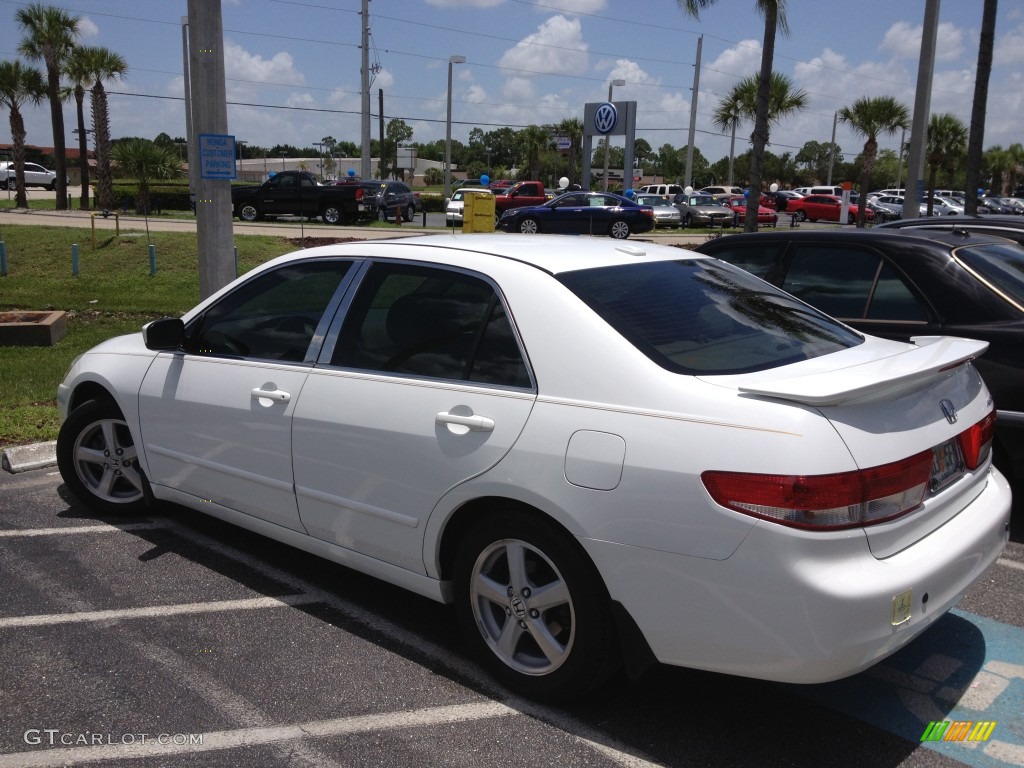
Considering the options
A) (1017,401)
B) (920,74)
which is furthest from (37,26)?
(1017,401)

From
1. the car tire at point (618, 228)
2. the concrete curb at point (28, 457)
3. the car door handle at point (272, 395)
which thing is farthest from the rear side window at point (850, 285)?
the car tire at point (618, 228)

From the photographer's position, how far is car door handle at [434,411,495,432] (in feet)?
10.8

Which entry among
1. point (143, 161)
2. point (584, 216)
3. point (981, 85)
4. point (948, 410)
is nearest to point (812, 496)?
point (948, 410)

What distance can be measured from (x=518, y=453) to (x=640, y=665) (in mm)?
806

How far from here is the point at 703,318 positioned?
356 centimetres

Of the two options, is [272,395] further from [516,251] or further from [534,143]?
[534,143]

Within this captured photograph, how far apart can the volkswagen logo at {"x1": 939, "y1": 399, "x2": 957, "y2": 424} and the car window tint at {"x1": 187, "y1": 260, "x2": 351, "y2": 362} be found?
8.15 feet

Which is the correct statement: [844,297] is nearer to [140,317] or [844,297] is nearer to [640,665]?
[640,665]

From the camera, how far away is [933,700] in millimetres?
3432

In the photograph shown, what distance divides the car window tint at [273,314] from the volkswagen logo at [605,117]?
31919mm

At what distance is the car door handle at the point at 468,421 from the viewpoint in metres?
3.30

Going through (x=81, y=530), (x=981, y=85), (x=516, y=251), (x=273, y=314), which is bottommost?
(x=81, y=530)

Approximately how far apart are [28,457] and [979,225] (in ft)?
25.4

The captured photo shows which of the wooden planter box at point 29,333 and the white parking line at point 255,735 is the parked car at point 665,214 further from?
the white parking line at point 255,735
